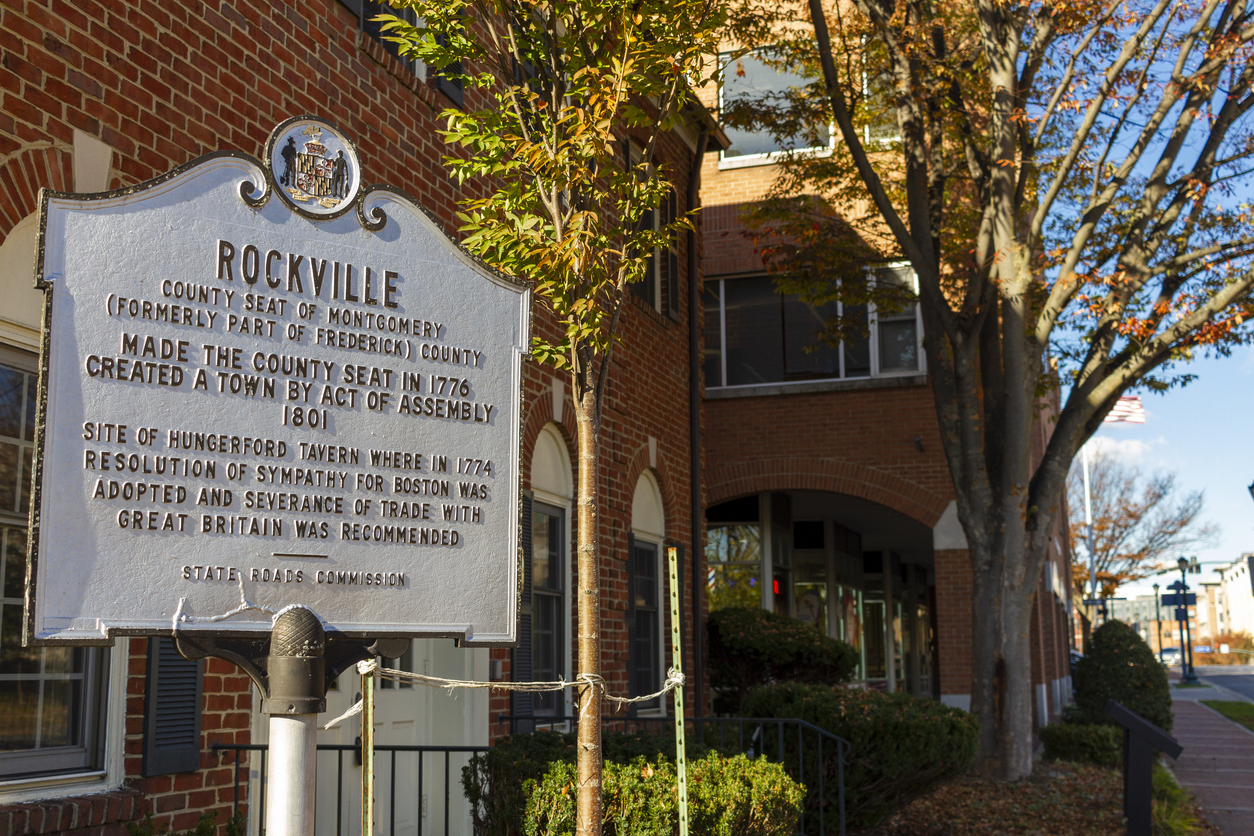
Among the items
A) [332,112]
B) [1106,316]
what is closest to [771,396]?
[1106,316]

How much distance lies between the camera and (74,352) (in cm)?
348

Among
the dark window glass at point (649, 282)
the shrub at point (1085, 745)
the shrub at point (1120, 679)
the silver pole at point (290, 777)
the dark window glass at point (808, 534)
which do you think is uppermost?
the dark window glass at point (649, 282)

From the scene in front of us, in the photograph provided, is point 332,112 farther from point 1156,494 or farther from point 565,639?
point 1156,494

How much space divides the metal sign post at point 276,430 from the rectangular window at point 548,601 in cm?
551

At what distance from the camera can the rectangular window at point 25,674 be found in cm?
493

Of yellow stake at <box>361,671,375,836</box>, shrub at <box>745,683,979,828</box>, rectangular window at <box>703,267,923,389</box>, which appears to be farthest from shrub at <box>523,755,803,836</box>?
rectangular window at <box>703,267,923,389</box>

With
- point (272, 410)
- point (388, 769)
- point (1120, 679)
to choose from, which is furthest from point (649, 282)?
point (1120, 679)

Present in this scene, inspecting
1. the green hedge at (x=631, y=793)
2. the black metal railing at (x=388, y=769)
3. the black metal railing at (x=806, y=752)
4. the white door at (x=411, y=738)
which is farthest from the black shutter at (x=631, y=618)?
the green hedge at (x=631, y=793)

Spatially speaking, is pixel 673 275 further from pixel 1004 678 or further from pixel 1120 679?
pixel 1120 679

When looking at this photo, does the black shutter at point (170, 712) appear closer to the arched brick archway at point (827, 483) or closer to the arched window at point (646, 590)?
the arched window at point (646, 590)

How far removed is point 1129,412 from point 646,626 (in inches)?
955

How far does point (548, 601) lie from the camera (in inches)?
395

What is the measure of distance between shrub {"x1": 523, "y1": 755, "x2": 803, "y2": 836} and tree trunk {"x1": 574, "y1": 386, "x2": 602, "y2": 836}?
1.68 feet

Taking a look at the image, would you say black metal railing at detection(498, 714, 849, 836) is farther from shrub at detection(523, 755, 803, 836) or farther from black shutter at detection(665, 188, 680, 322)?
black shutter at detection(665, 188, 680, 322)
